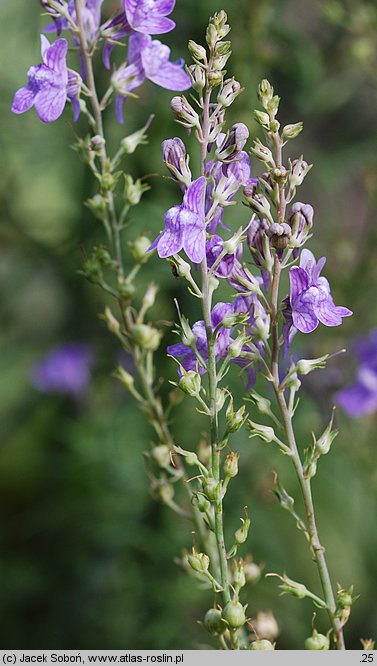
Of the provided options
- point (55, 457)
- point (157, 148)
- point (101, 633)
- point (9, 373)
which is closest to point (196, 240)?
point (157, 148)

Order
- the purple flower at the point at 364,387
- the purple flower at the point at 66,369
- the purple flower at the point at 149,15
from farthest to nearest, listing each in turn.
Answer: the purple flower at the point at 66,369, the purple flower at the point at 364,387, the purple flower at the point at 149,15

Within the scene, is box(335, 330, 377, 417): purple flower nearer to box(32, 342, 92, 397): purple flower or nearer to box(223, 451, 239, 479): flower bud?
box(32, 342, 92, 397): purple flower

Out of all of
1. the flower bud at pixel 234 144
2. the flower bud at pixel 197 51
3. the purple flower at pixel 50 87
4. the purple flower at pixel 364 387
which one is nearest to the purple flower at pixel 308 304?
the flower bud at pixel 234 144

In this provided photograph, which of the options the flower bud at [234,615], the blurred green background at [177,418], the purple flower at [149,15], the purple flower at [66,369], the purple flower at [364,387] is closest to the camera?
the flower bud at [234,615]

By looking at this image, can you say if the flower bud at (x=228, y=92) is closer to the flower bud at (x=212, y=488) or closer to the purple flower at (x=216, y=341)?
the purple flower at (x=216, y=341)

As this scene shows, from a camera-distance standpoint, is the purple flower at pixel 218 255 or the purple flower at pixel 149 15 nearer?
the purple flower at pixel 218 255

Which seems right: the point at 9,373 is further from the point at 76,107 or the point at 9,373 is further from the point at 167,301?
the point at 76,107

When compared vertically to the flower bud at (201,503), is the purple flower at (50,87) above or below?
above

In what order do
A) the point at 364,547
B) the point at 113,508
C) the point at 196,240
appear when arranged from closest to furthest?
the point at 196,240 < the point at 113,508 < the point at 364,547
